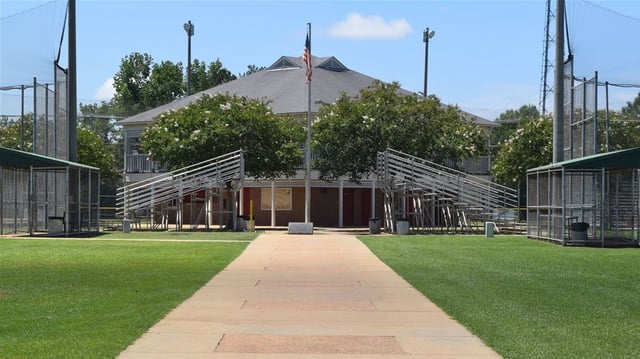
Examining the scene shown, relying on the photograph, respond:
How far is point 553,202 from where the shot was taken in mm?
29516

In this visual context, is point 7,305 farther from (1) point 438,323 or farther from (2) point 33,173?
(2) point 33,173

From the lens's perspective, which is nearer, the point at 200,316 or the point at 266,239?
the point at 200,316

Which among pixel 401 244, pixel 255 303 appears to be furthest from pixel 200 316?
pixel 401 244

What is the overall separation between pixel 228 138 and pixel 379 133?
24.8ft

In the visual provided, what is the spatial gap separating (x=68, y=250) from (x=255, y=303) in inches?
481

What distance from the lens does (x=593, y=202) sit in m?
28.8

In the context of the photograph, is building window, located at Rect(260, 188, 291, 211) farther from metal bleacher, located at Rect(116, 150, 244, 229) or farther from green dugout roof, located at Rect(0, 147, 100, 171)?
green dugout roof, located at Rect(0, 147, 100, 171)

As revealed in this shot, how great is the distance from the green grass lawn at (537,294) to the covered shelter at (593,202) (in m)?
2.72

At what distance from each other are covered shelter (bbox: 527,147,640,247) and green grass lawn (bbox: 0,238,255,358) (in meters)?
11.6

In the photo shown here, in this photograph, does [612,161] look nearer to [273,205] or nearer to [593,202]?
[593,202]

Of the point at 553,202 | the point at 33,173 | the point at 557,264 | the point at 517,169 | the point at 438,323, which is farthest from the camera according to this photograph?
the point at 517,169

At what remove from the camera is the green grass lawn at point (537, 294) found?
9266 millimetres

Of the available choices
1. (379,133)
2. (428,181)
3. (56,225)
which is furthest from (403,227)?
(56,225)

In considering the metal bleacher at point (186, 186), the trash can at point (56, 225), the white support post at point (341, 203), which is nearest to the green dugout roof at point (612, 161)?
the metal bleacher at point (186, 186)
